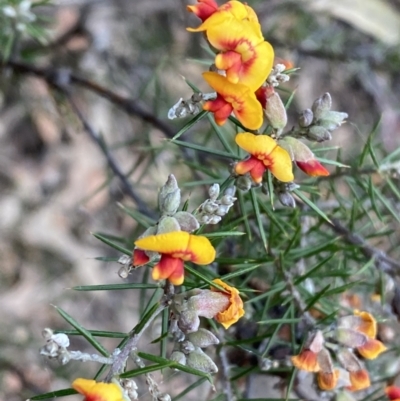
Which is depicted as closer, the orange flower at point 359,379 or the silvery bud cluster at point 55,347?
the silvery bud cluster at point 55,347

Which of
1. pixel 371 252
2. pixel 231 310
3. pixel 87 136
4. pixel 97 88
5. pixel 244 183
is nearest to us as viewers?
pixel 231 310

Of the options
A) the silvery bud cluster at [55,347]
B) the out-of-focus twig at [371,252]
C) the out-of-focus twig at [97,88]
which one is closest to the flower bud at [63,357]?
the silvery bud cluster at [55,347]

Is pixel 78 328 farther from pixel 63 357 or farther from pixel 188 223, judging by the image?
pixel 188 223

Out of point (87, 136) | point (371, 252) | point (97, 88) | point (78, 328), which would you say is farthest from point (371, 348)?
point (87, 136)

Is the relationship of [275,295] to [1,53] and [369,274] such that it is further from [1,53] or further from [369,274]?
[1,53]

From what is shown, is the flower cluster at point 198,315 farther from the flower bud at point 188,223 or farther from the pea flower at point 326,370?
the pea flower at point 326,370

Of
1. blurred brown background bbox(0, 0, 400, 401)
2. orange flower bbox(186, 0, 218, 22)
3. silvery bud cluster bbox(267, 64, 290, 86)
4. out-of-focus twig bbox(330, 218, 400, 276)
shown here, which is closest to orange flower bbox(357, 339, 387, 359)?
out-of-focus twig bbox(330, 218, 400, 276)
